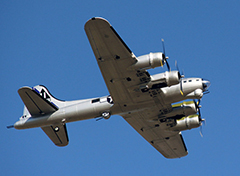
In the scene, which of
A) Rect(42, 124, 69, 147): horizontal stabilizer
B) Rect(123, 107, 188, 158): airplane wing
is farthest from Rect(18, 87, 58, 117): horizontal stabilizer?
Rect(123, 107, 188, 158): airplane wing

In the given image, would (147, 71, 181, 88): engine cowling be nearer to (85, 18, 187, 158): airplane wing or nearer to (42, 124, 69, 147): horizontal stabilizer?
(85, 18, 187, 158): airplane wing

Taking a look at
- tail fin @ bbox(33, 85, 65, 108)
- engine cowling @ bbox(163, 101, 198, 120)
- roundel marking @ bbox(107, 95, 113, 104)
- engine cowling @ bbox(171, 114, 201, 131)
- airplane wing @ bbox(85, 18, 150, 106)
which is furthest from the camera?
engine cowling @ bbox(171, 114, 201, 131)

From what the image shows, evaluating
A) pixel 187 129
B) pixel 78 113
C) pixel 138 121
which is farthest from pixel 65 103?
pixel 187 129

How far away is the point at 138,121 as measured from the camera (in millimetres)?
37031

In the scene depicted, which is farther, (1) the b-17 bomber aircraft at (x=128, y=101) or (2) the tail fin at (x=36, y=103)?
(2) the tail fin at (x=36, y=103)

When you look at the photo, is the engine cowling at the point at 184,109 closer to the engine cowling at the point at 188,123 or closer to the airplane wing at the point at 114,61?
the engine cowling at the point at 188,123

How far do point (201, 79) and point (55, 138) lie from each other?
15.7m

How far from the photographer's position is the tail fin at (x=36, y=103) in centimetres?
3347

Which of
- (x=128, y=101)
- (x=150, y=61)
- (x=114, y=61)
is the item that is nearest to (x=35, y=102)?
(x=128, y=101)

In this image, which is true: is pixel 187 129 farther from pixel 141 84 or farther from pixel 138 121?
pixel 141 84

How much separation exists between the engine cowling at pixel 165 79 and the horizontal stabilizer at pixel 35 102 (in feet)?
32.7

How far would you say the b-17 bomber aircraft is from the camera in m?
29.9

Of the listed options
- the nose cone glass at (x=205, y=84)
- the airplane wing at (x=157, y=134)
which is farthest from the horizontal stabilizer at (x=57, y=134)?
the nose cone glass at (x=205, y=84)

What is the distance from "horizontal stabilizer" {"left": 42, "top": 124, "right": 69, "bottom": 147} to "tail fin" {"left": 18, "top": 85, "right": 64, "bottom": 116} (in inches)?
81.8
